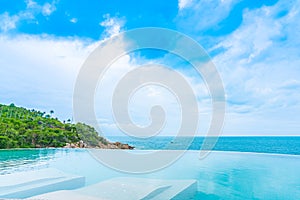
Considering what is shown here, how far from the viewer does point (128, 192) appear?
4.12 m

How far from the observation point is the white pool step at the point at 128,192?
148 inches

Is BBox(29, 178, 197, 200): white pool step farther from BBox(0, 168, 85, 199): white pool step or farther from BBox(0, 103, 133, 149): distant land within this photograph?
BBox(0, 103, 133, 149): distant land

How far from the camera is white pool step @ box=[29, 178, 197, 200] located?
3.75 meters

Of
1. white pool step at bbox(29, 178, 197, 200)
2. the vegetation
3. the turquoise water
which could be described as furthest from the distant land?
white pool step at bbox(29, 178, 197, 200)

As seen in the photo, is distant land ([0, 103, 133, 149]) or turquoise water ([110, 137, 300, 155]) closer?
turquoise water ([110, 137, 300, 155])

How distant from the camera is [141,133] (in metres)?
5.06

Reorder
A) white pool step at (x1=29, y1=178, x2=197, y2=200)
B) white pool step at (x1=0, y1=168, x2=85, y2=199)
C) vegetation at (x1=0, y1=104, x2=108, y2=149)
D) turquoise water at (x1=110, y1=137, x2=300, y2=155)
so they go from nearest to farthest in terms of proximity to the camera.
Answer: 1. white pool step at (x1=29, y1=178, x2=197, y2=200)
2. white pool step at (x1=0, y1=168, x2=85, y2=199)
3. turquoise water at (x1=110, y1=137, x2=300, y2=155)
4. vegetation at (x1=0, y1=104, x2=108, y2=149)

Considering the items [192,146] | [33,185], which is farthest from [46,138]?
[33,185]

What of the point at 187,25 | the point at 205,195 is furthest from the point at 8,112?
the point at 205,195

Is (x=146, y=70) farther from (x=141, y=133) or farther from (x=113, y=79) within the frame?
(x=141, y=133)

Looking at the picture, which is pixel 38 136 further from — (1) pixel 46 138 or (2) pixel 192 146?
(2) pixel 192 146

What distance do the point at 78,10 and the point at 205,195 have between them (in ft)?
19.0

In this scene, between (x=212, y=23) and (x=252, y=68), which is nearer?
(x=212, y=23)

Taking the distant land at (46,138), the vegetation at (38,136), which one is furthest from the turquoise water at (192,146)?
the vegetation at (38,136)
